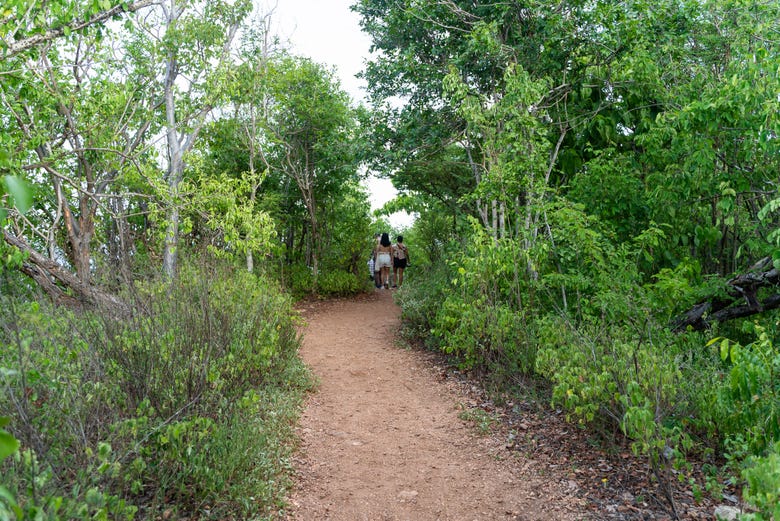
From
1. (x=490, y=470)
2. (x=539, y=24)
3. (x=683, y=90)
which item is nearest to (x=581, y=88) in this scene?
(x=539, y=24)

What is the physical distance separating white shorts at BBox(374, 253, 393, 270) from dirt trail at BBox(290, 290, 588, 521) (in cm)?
760

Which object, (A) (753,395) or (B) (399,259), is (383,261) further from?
(A) (753,395)

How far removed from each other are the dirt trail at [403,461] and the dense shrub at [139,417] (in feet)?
1.41

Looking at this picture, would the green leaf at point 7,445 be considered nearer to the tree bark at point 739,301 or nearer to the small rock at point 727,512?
the small rock at point 727,512

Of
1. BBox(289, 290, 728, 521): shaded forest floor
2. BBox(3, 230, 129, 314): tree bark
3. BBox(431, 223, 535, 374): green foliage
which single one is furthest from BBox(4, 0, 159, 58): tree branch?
BBox(431, 223, 535, 374): green foliage

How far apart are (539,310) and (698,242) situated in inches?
92.4

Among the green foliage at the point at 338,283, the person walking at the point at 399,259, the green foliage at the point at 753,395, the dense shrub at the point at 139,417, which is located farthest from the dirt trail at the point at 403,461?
the person walking at the point at 399,259

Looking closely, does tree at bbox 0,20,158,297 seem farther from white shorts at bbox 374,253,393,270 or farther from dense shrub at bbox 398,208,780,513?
white shorts at bbox 374,253,393,270

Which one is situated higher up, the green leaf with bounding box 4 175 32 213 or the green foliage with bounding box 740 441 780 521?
the green leaf with bounding box 4 175 32 213

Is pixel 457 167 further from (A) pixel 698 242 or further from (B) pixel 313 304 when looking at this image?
(A) pixel 698 242

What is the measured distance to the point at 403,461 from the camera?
5281mm

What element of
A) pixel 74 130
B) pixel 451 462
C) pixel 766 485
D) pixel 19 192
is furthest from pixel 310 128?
pixel 19 192

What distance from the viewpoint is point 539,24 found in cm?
871

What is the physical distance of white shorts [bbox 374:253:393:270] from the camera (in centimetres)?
1608
